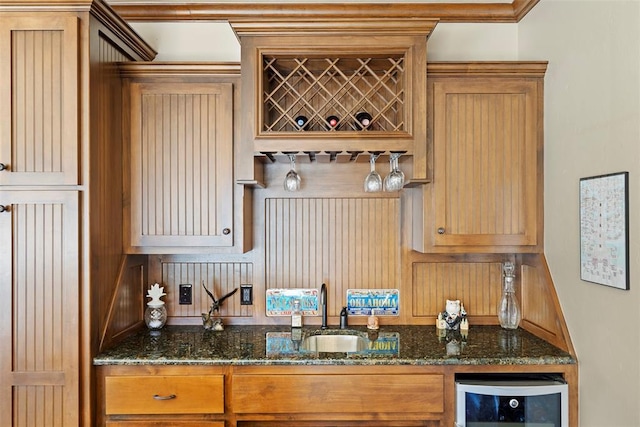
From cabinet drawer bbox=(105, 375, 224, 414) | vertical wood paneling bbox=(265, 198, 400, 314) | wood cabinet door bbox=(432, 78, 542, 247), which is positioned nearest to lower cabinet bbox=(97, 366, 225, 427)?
cabinet drawer bbox=(105, 375, 224, 414)

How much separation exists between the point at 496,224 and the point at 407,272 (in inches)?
21.7

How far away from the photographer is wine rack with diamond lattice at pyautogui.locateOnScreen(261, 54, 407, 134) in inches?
79.0

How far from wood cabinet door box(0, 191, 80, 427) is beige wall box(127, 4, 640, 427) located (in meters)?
2.09

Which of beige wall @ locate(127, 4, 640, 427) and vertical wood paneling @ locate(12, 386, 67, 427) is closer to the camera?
beige wall @ locate(127, 4, 640, 427)

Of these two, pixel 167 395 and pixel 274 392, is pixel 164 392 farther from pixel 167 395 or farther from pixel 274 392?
pixel 274 392

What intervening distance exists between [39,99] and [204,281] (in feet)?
3.84

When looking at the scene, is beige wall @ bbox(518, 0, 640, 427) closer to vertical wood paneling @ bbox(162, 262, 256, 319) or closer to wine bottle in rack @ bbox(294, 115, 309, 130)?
wine bottle in rack @ bbox(294, 115, 309, 130)

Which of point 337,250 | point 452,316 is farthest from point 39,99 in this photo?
point 452,316

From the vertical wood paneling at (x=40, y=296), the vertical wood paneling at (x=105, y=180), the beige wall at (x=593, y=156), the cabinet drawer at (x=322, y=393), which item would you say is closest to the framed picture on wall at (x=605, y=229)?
the beige wall at (x=593, y=156)

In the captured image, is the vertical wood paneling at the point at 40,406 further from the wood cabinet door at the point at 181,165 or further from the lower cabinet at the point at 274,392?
the wood cabinet door at the point at 181,165

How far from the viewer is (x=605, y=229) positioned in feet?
5.12

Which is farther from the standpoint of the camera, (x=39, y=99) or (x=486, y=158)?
(x=486, y=158)

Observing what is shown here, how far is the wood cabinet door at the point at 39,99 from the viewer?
1733 millimetres

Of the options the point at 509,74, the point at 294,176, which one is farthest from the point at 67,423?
the point at 509,74
